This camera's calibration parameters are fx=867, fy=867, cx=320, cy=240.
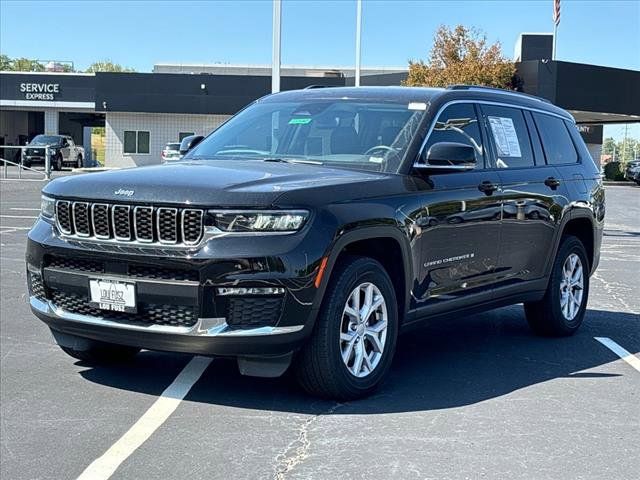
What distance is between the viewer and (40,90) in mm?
54094

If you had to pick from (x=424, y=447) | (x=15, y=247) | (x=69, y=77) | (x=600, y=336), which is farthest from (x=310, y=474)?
(x=69, y=77)

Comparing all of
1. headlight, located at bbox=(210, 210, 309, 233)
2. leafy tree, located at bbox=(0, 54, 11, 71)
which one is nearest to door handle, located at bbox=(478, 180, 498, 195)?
headlight, located at bbox=(210, 210, 309, 233)

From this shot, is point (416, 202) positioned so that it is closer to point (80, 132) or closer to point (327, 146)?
point (327, 146)

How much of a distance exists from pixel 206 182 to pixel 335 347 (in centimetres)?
118

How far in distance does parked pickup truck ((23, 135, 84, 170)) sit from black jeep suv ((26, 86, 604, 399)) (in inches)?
1570

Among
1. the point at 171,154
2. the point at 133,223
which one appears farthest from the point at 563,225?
the point at 171,154

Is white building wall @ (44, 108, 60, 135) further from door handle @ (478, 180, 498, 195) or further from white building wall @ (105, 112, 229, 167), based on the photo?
door handle @ (478, 180, 498, 195)

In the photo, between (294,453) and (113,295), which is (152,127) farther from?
(294,453)

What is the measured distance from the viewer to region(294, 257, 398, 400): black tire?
192 inches

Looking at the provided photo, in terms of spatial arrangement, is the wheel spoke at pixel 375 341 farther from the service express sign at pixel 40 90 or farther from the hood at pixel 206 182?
the service express sign at pixel 40 90

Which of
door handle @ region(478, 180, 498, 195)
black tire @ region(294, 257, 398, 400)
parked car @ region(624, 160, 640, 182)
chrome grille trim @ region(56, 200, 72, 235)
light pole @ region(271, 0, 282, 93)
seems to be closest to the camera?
black tire @ region(294, 257, 398, 400)

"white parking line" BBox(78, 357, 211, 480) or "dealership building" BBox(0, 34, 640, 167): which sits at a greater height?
"dealership building" BBox(0, 34, 640, 167)

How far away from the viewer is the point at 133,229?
15.6 feet

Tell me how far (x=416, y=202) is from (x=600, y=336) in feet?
9.80
